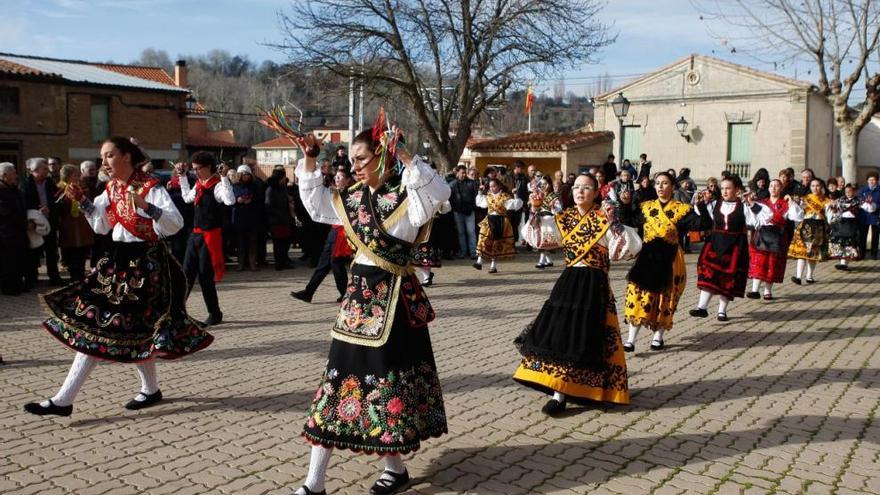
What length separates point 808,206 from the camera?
1398 cm

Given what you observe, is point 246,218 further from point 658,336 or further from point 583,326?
point 583,326

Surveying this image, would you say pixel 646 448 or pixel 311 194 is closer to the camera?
pixel 311 194

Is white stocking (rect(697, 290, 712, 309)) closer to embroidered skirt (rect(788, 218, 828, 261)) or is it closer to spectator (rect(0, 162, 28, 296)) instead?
embroidered skirt (rect(788, 218, 828, 261))

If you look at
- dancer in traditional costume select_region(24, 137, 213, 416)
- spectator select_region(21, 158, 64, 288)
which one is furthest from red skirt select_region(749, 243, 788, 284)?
spectator select_region(21, 158, 64, 288)

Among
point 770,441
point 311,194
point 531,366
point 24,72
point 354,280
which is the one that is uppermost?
point 24,72

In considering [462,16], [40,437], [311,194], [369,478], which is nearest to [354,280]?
[311,194]

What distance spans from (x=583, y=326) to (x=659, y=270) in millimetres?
2363

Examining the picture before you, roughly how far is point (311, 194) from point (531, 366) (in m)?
2.41

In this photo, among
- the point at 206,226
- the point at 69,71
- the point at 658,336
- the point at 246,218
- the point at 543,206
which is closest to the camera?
the point at 658,336

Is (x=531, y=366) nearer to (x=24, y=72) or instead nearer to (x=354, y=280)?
(x=354, y=280)

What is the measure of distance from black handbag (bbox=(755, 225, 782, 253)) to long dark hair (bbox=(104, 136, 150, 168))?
848cm

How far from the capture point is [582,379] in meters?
5.71

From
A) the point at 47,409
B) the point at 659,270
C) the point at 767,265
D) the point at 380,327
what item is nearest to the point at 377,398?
A: the point at 380,327

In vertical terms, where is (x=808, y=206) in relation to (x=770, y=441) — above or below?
above
